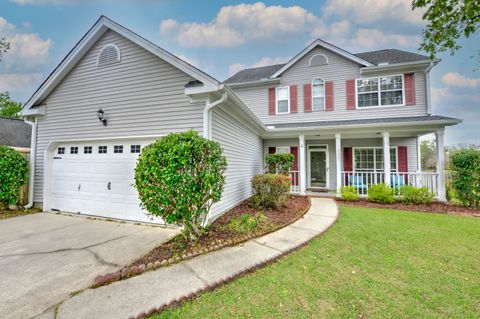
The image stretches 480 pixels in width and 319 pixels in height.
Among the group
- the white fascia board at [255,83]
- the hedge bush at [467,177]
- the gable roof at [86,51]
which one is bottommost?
the hedge bush at [467,177]

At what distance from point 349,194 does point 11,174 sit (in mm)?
12271

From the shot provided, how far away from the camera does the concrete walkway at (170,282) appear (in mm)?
2305

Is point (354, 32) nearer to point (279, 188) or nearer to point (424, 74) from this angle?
point (424, 74)

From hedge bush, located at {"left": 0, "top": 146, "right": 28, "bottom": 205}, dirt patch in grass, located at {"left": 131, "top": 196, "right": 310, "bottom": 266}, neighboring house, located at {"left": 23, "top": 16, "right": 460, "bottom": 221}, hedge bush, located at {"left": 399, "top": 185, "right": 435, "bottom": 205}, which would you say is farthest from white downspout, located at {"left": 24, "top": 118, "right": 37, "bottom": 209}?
hedge bush, located at {"left": 399, "top": 185, "right": 435, "bottom": 205}

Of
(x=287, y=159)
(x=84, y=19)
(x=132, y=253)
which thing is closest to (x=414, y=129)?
(x=287, y=159)

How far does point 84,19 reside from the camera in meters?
8.66

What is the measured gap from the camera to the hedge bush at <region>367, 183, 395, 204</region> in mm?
8055

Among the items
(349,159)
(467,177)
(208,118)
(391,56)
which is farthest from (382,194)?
(391,56)

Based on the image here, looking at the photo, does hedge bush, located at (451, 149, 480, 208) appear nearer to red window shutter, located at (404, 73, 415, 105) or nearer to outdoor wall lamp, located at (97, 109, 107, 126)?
red window shutter, located at (404, 73, 415, 105)

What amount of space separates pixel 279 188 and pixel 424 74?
9615mm

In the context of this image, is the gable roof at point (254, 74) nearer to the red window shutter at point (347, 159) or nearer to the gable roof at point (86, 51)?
the red window shutter at point (347, 159)

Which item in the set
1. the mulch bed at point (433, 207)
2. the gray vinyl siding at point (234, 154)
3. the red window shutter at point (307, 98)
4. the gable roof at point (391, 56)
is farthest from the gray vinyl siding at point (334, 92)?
the mulch bed at point (433, 207)

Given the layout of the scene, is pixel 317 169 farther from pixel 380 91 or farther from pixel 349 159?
pixel 380 91

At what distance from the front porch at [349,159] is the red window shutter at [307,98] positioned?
5.47 ft
